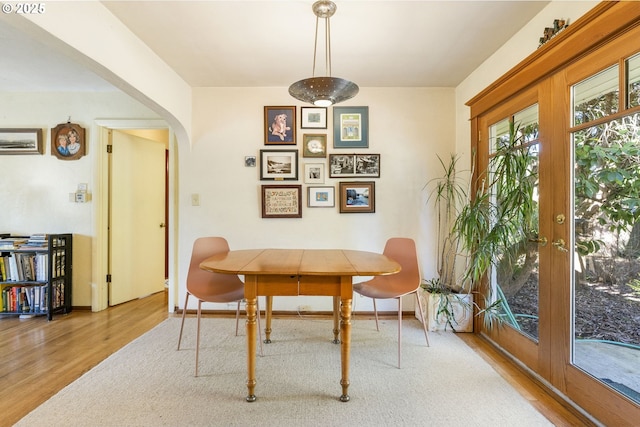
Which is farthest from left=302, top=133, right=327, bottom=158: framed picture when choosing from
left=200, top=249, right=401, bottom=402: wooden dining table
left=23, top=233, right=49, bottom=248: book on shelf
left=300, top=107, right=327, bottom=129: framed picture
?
left=23, top=233, right=49, bottom=248: book on shelf

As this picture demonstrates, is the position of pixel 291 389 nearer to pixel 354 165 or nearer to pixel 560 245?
pixel 560 245

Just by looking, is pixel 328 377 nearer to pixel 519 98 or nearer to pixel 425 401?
pixel 425 401

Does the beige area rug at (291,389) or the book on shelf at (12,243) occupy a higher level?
the book on shelf at (12,243)

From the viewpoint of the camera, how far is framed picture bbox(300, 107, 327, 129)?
3037mm

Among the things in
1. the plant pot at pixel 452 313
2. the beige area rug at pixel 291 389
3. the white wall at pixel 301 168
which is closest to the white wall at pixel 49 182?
the white wall at pixel 301 168

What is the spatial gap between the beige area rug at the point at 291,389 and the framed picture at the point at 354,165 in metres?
1.60

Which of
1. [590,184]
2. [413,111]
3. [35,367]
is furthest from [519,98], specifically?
[35,367]

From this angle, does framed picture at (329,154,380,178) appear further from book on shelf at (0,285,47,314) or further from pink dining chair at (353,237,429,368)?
book on shelf at (0,285,47,314)

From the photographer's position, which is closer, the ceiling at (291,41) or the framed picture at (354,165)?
the ceiling at (291,41)

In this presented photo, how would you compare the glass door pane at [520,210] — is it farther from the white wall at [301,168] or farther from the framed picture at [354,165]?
the framed picture at [354,165]

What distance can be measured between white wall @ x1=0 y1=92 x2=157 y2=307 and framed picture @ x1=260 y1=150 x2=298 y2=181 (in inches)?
75.8

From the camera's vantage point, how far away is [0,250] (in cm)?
289
